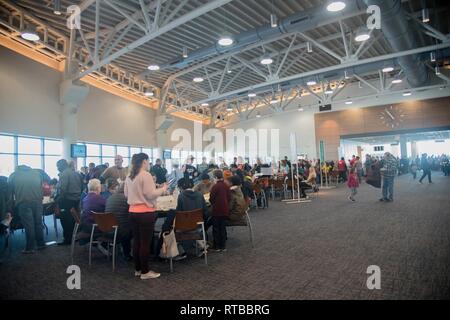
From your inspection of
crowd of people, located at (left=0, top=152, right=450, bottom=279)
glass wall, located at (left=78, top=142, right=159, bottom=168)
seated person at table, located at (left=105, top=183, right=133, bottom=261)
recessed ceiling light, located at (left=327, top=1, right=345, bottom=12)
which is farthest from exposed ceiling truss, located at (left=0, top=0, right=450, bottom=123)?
seated person at table, located at (left=105, top=183, right=133, bottom=261)

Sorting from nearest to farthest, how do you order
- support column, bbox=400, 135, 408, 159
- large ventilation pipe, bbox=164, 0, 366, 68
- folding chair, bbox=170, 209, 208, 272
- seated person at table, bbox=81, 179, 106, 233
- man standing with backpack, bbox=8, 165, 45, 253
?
folding chair, bbox=170, 209, 208, 272 → seated person at table, bbox=81, 179, 106, 233 → man standing with backpack, bbox=8, 165, 45, 253 → large ventilation pipe, bbox=164, 0, 366, 68 → support column, bbox=400, 135, 408, 159

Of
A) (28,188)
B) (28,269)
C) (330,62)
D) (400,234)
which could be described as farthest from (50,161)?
(330,62)

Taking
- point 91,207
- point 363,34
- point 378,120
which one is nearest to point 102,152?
point 91,207

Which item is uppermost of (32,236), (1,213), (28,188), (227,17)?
(227,17)

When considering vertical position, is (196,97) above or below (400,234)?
above

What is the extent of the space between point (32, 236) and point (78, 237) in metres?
1.31

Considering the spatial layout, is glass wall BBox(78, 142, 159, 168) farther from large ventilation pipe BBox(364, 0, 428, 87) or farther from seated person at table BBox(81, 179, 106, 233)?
large ventilation pipe BBox(364, 0, 428, 87)

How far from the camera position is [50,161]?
32.0ft

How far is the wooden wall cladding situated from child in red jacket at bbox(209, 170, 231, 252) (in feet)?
55.4

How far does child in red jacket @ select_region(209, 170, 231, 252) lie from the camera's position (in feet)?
14.1

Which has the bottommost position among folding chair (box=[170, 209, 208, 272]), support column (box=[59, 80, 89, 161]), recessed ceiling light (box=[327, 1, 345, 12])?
folding chair (box=[170, 209, 208, 272])
